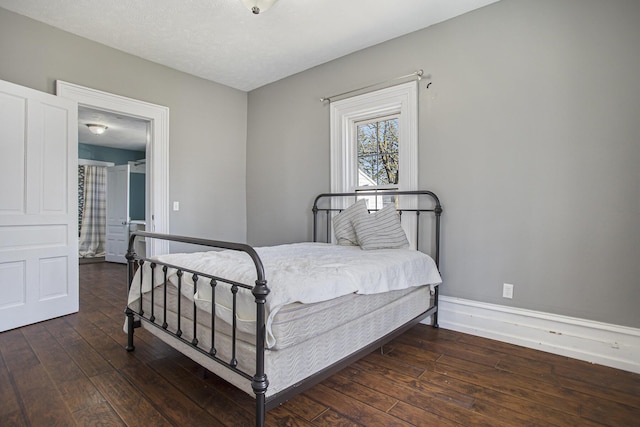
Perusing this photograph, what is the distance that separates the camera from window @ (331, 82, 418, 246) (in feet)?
10.1

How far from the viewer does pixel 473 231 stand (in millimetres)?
2742

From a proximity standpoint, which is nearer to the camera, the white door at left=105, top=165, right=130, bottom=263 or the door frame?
the door frame

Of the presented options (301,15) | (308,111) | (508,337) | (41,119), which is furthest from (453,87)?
(41,119)

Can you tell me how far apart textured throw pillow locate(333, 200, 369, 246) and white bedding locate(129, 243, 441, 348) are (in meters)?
0.47

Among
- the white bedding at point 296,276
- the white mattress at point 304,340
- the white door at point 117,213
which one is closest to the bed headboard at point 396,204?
the white bedding at point 296,276

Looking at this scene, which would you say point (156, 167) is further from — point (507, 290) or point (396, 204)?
point (507, 290)

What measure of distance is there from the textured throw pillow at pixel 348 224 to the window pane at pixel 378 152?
44cm

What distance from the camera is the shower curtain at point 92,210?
694 centimetres

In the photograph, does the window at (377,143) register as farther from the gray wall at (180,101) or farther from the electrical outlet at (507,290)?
the gray wall at (180,101)

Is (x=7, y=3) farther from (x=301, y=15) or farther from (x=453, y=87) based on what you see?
(x=453, y=87)

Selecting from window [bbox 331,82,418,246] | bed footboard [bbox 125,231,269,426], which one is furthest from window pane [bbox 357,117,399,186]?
bed footboard [bbox 125,231,269,426]

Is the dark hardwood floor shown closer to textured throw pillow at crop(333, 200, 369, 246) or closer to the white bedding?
the white bedding

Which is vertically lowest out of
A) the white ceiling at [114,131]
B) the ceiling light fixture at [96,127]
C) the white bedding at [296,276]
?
the white bedding at [296,276]

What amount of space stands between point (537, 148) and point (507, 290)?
1.10m
